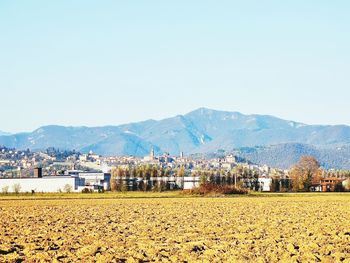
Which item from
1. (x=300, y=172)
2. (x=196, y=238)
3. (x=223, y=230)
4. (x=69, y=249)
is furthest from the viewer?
(x=300, y=172)

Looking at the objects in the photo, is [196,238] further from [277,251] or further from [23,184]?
[23,184]

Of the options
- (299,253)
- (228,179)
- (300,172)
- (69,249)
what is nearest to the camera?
(299,253)

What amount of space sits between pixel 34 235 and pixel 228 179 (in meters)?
161

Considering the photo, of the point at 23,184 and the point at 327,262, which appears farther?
the point at 23,184

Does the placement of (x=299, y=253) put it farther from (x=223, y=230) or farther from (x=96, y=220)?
(x=96, y=220)

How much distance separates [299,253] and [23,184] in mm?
147594

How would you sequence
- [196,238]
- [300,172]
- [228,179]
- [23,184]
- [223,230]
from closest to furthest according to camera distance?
[196,238], [223,230], [23,184], [300,172], [228,179]

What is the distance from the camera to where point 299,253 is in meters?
26.5

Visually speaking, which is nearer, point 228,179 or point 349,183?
point 349,183

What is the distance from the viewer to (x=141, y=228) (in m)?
38.8

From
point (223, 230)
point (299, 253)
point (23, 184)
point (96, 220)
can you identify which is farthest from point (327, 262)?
point (23, 184)

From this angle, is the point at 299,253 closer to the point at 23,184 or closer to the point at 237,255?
the point at 237,255

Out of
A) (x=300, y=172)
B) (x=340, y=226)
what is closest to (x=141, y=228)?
(x=340, y=226)

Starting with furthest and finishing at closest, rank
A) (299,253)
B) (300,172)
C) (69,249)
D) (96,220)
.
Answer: (300,172) < (96,220) < (69,249) < (299,253)
